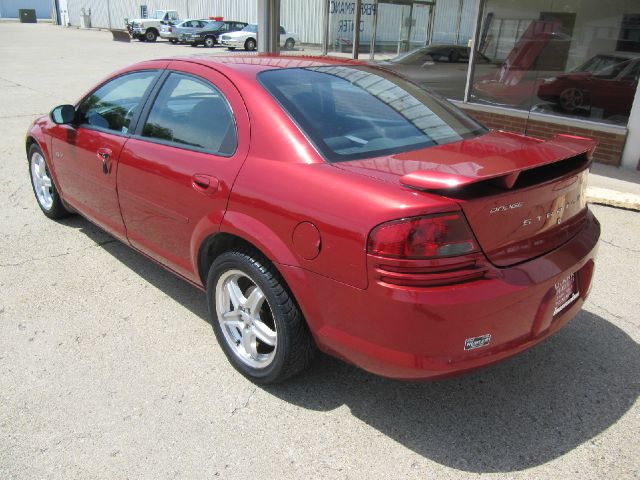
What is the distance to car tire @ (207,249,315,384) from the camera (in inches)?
102

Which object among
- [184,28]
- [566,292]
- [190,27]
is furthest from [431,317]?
[184,28]

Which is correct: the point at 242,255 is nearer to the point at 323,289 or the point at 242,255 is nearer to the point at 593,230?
the point at 323,289

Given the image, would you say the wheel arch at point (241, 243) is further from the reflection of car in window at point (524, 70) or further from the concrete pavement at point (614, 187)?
the reflection of car in window at point (524, 70)

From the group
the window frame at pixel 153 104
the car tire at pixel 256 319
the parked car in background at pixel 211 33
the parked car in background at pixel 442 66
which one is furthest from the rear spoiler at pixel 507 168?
the parked car in background at pixel 211 33

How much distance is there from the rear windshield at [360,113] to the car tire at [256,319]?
655 millimetres

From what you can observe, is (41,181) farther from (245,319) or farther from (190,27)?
(190,27)

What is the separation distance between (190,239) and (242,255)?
0.48 meters

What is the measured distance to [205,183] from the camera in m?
2.89

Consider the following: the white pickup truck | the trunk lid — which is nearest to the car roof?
the trunk lid

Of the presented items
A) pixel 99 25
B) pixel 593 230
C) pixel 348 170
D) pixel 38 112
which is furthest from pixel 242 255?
pixel 99 25

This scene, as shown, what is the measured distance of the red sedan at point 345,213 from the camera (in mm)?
2172

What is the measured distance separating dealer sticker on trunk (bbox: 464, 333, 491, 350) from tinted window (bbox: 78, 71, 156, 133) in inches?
101

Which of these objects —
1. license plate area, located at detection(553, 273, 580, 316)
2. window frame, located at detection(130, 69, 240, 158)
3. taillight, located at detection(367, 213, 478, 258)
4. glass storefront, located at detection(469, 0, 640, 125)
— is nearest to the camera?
taillight, located at detection(367, 213, 478, 258)

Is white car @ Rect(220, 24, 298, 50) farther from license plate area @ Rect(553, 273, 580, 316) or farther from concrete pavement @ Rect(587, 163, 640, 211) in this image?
license plate area @ Rect(553, 273, 580, 316)
